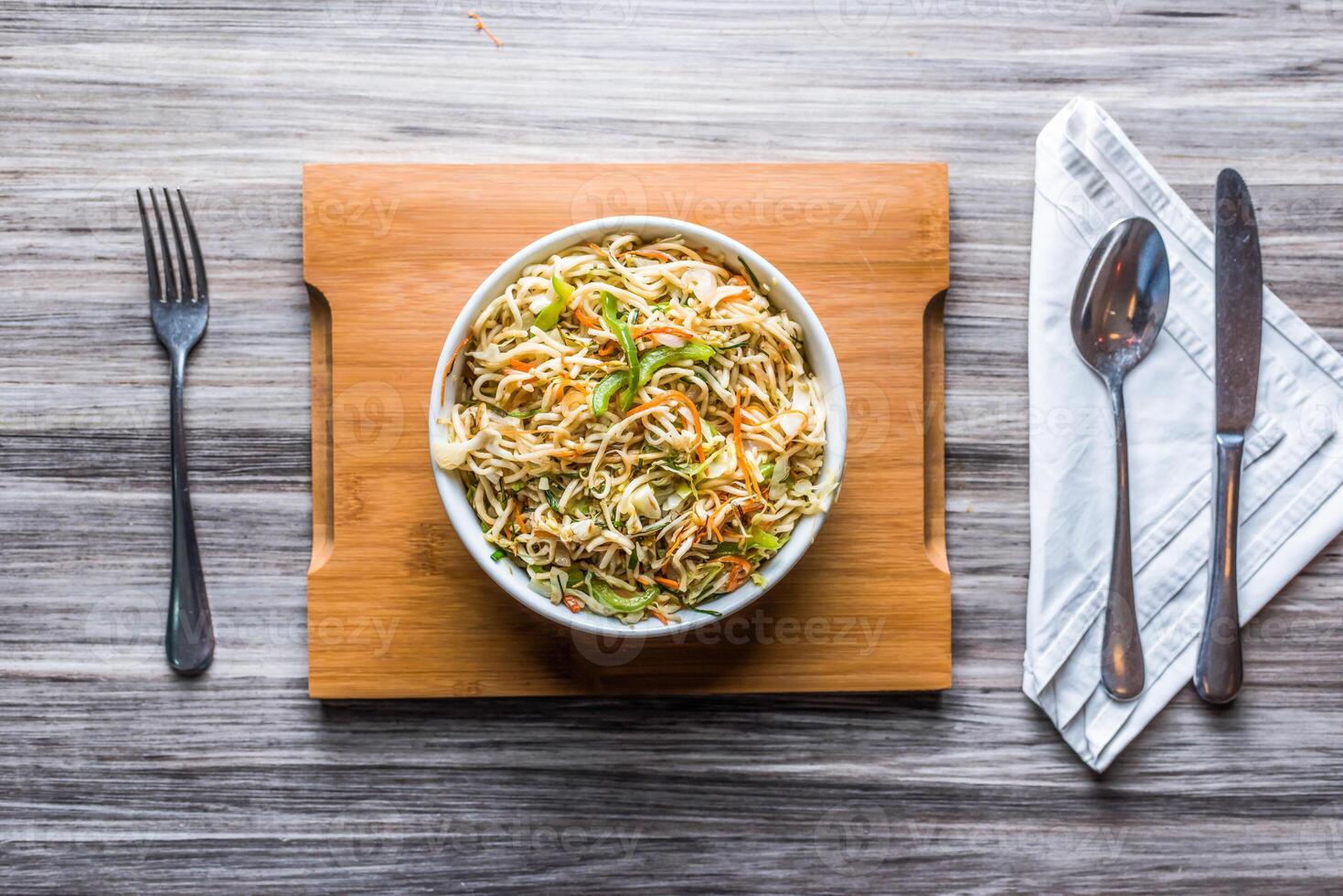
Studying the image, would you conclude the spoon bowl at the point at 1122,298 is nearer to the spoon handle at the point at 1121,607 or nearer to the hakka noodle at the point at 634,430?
the spoon handle at the point at 1121,607

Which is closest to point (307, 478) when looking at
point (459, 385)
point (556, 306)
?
point (459, 385)

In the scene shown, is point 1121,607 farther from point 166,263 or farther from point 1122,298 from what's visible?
point 166,263

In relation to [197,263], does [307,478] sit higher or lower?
lower

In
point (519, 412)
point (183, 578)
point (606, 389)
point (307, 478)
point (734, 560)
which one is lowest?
point (183, 578)

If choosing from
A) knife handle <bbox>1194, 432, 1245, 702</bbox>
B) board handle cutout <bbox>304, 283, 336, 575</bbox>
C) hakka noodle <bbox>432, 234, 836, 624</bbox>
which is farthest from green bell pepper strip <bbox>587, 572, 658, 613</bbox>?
knife handle <bbox>1194, 432, 1245, 702</bbox>

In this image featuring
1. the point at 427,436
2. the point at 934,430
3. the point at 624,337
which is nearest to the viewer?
the point at 624,337

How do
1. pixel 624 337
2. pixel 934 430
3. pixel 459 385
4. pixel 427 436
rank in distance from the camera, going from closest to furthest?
pixel 624 337 → pixel 459 385 → pixel 427 436 → pixel 934 430

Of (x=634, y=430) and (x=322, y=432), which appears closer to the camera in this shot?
(x=634, y=430)

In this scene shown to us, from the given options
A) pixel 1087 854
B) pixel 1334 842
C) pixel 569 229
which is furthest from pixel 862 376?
pixel 1334 842
